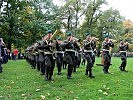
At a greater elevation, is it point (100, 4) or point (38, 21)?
point (100, 4)

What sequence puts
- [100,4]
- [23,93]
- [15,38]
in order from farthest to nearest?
[100,4], [15,38], [23,93]

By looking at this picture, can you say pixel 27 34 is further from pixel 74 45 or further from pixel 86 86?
pixel 86 86

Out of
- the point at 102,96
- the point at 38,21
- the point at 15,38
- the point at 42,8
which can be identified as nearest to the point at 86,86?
the point at 102,96

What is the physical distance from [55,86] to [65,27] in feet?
208

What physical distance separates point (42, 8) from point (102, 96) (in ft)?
205

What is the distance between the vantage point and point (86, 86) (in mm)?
13930

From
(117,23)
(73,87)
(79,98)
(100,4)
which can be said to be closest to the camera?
(79,98)

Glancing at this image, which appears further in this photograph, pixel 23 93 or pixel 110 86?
pixel 110 86

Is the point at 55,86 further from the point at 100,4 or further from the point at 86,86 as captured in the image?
the point at 100,4

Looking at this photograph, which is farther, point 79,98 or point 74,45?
point 74,45

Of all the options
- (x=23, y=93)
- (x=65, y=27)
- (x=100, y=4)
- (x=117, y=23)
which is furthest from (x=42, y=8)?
(x=23, y=93)

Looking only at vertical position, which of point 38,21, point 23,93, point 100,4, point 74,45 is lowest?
point 23,93

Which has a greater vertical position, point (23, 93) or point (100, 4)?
point (100, 4)

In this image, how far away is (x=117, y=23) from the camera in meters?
89.6
